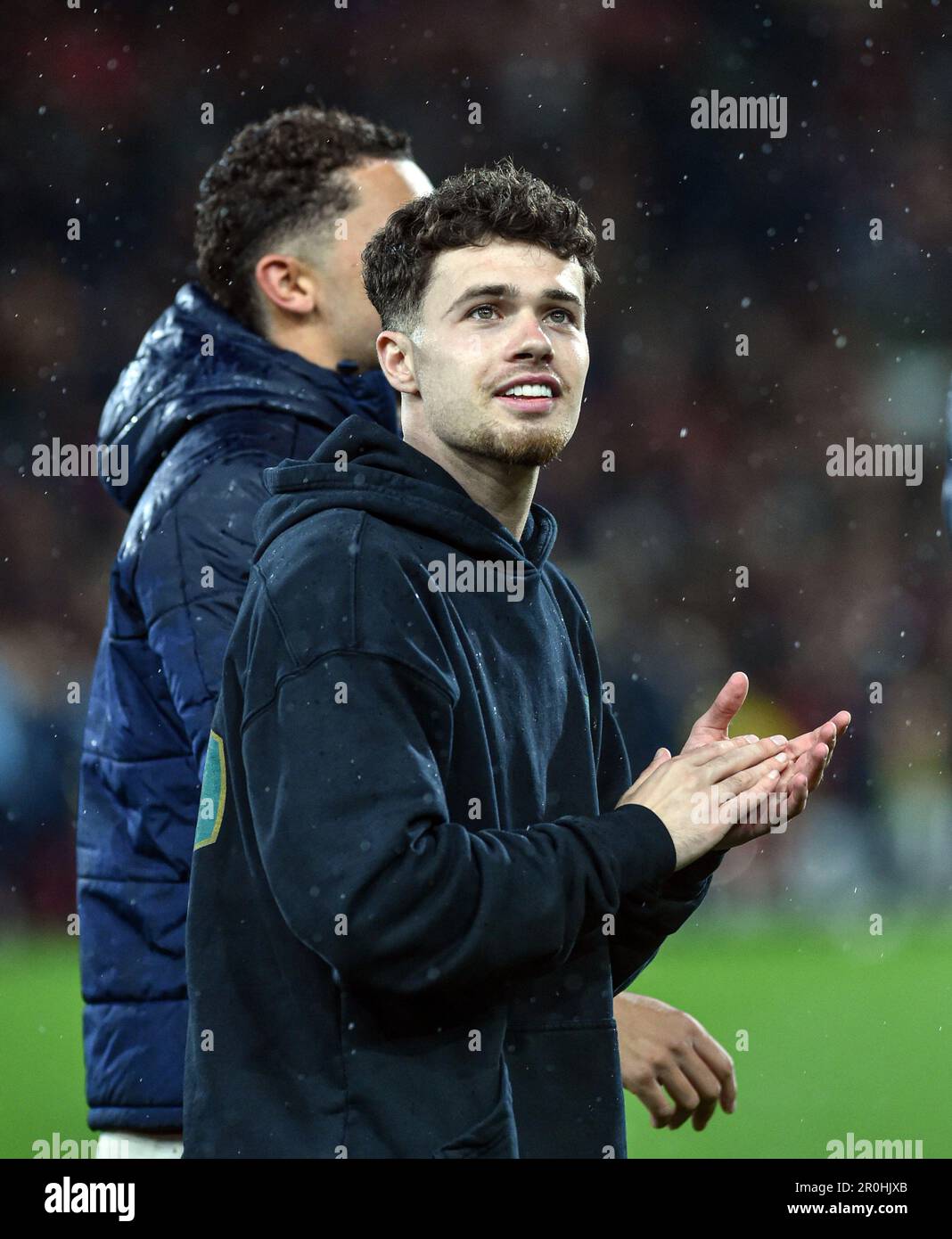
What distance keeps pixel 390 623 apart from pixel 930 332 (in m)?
9.86

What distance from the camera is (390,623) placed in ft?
5.29

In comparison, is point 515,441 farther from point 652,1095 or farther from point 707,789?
point 652,1095

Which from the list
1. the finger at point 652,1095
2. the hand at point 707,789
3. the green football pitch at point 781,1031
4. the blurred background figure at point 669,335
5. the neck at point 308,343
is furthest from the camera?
the blurred background figure at point 669,335

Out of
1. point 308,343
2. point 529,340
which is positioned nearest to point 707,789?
point 529,340

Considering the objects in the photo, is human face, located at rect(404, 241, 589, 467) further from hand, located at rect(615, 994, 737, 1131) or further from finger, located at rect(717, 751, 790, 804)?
hand, located at rect(615, 994, 737, 1131)

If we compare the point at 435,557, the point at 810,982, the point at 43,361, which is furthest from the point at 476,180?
the point at 43,361

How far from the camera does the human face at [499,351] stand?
5.82 feet

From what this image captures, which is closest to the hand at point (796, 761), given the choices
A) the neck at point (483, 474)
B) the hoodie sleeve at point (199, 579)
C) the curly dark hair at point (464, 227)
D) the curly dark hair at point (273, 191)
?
the neck at point (483, 474)

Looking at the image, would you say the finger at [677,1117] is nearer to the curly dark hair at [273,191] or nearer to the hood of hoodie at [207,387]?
the hood of hoodie at [207,387]

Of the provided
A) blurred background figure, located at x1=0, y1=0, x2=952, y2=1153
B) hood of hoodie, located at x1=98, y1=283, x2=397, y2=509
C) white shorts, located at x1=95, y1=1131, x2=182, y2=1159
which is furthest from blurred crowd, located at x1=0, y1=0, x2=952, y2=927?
white shorts, located at x1=95, y1=1131, x2=182, y2=1159

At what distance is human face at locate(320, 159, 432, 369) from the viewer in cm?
262

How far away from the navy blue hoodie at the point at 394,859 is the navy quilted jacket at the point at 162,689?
1.53ft

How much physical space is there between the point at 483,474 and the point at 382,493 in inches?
5.8
